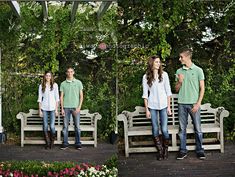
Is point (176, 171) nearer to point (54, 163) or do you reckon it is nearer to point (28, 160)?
point (54, 163)

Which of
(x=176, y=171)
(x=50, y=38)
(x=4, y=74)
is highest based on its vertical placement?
(x=50, y=38)

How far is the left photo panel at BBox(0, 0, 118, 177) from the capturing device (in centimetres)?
348

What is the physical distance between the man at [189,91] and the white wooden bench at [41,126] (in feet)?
2.34

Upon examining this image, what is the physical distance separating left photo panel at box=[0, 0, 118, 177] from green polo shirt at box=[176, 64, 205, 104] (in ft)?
1.90

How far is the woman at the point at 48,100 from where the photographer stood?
350cm

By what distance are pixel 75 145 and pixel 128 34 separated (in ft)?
3.53

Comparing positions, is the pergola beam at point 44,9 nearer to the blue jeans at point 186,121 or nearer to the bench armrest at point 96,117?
the bench armrest at point 96,117

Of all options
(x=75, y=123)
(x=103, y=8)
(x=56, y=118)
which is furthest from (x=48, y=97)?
(x=103, y=8)

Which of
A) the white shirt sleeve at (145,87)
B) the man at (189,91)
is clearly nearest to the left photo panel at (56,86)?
the white shirt sleeve at (145,87)

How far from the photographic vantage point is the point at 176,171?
3412 mm

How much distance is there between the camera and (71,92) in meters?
3.53

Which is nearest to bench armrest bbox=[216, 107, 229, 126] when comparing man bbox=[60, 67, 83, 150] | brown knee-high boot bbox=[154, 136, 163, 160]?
brown knee-high boot bbox=[154, 136, 163, 160]

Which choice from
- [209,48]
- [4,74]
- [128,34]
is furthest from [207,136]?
[4,74]

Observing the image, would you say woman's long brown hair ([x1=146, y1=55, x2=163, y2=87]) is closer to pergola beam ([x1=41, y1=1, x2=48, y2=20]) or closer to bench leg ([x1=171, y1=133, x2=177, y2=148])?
bench leg ([x1=171, y1=133, x2=177, y2=148])
